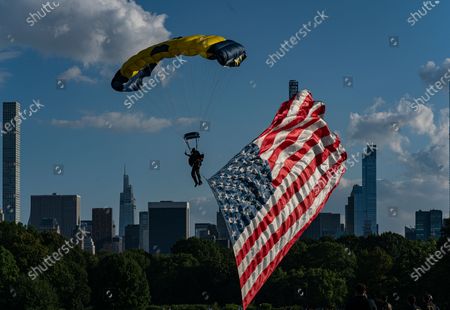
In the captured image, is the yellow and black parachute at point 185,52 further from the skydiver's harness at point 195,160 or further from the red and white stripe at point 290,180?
the skydiver's harness at point 195,160

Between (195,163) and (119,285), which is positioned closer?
(195,163)

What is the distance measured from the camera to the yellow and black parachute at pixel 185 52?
35.8 meters

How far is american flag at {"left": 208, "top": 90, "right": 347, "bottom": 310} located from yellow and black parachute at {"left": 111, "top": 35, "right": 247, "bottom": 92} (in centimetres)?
398

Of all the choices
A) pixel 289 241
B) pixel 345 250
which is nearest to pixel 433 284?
pixel 345 250

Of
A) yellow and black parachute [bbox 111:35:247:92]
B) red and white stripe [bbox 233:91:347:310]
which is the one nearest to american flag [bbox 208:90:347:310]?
red and white stripe [bbox 233:91:347:310]

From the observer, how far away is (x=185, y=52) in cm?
3659
